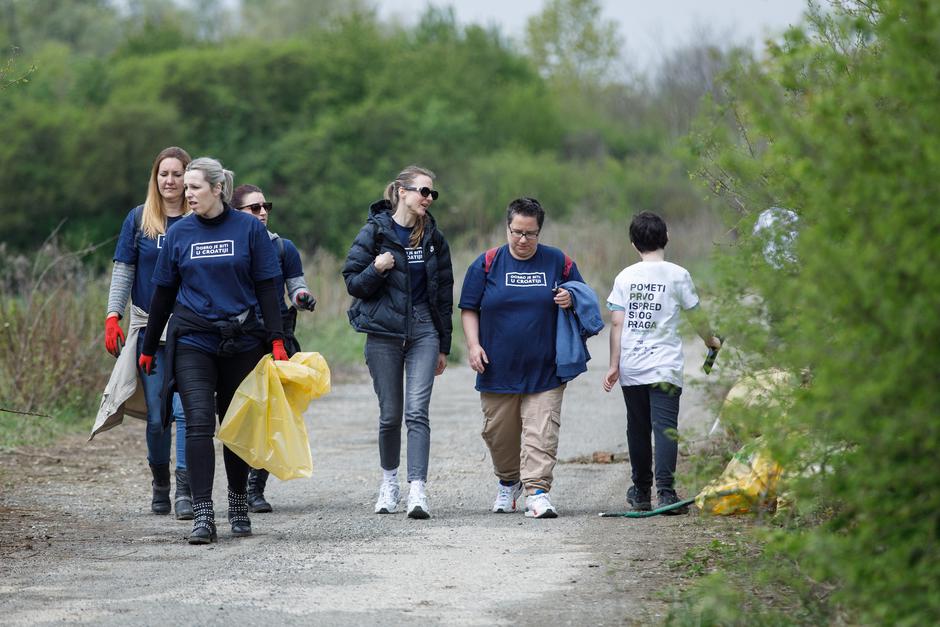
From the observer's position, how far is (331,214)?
144 feet

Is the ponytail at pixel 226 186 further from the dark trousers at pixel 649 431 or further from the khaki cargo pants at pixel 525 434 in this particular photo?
the dark trousers at pixel 649 431

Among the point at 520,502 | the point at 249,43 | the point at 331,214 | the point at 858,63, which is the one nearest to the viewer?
the point at 858,63

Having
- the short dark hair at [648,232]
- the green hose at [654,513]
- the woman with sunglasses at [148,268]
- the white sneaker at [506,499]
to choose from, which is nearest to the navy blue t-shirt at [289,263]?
the woman with sunglasses at [148,268]

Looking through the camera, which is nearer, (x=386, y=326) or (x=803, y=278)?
(x=803, y=278)

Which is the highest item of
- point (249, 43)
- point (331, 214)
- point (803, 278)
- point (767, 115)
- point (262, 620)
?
point (249, 43)

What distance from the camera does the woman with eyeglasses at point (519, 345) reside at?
8.32 m

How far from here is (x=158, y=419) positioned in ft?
28.0

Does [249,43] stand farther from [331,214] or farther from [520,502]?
[520,502]

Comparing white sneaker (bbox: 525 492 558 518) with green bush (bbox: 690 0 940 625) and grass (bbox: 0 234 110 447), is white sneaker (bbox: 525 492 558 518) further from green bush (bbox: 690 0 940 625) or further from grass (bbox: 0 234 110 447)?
grass (bbox: 0 234 110 447)

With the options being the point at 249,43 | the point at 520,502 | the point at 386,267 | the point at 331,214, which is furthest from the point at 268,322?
the point at 249,43

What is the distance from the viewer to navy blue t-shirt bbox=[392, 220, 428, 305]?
8.34m

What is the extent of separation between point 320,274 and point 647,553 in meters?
15.2

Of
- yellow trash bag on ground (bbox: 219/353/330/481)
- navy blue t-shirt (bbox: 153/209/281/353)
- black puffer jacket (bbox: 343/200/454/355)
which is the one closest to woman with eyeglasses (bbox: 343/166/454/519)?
black puffer jacket (bbox: 343/200/454/355)

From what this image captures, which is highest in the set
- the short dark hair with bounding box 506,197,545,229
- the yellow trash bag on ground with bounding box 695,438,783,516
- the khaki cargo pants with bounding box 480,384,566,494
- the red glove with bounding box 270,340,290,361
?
the short dark hair with bounding box 506,197,545,229
